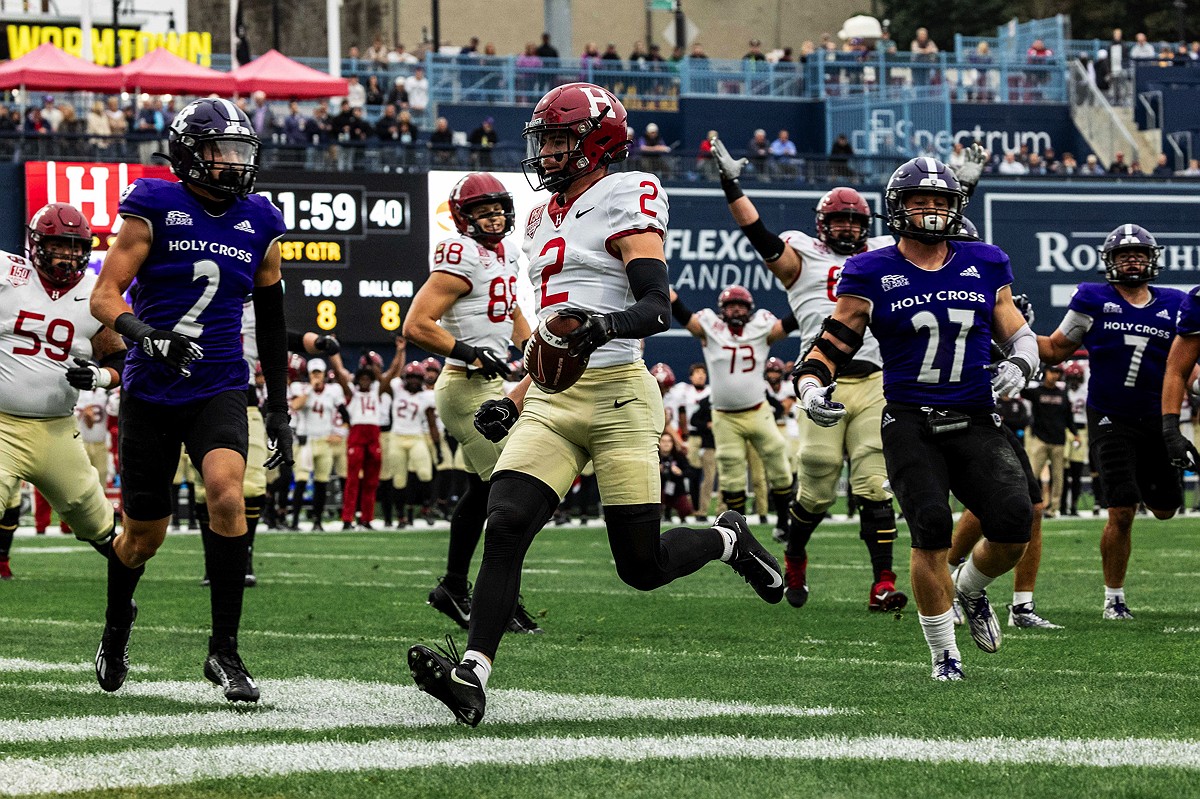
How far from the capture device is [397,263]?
21.1m

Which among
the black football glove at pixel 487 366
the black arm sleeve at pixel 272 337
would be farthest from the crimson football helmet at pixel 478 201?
the black arm sleeve at pixel 272 337

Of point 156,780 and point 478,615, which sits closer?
point 156,780

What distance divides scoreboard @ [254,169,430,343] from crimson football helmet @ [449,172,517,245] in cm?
1307

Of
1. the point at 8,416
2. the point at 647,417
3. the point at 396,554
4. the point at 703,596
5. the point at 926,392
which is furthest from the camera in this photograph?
the point at 396,554

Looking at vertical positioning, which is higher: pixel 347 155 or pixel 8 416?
pixel 347 155

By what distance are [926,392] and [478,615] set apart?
1.96m

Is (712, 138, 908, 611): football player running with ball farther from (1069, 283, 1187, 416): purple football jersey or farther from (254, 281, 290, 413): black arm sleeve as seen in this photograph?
(254, 281, 290, 413): black arm sleeve

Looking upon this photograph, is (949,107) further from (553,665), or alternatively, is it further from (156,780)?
(156,780)

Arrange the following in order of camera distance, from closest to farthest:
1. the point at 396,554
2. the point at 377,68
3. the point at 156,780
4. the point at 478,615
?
the point at 156,780, the point at 478,615, the point at 396,554, the point at 377,68

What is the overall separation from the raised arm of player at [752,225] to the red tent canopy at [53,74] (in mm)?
17927

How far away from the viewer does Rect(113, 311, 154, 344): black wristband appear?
5078mm

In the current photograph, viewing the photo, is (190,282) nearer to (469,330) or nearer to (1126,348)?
(469,330)

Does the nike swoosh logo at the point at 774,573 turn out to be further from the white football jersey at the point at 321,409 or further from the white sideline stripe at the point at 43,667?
the white football jersey at the point at 321,409

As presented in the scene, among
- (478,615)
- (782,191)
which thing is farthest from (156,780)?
(782,191)
